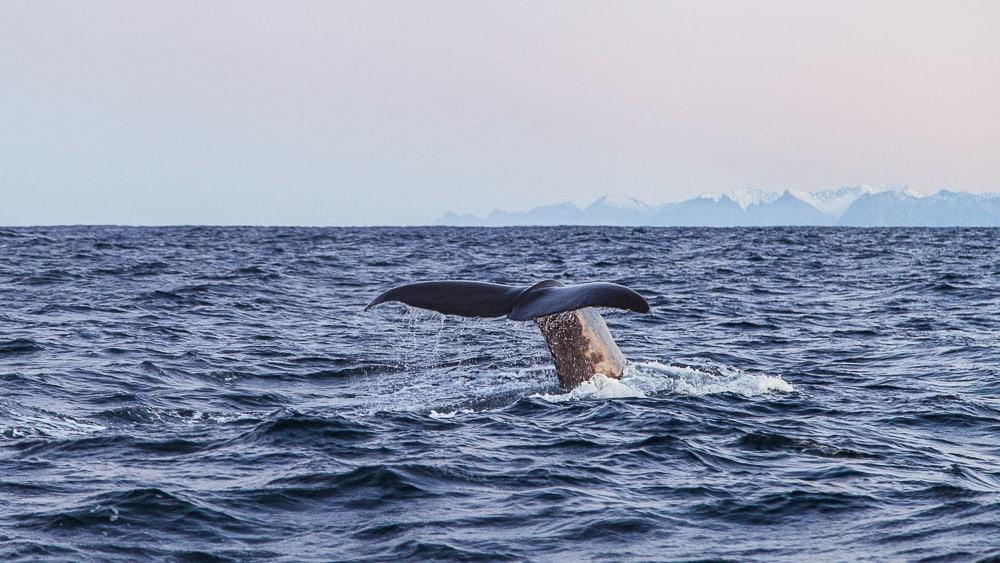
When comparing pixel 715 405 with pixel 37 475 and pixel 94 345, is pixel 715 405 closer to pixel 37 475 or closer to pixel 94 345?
pixel 37 475

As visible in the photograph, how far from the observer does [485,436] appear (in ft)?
29.5

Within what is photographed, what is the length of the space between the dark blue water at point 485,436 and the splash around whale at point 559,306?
0.28 metres

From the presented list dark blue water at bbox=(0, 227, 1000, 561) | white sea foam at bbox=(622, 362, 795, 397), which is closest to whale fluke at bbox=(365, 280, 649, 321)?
dark blue water at bbox=(0, 227, 1000, 561)

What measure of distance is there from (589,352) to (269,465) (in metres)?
3.67

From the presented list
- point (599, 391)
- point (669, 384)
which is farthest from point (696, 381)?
point (599, 391)

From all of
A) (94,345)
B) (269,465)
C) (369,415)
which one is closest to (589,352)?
(369,415)

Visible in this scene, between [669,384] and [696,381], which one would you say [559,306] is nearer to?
[669,384]

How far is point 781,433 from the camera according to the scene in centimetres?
915

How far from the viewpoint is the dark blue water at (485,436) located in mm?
6336

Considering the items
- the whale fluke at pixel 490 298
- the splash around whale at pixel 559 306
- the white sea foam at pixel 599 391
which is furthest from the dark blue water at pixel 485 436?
the whale fluke at pixel 490 298

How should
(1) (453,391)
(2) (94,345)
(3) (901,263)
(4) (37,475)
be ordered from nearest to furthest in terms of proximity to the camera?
(4) (37,475), (1) (453,391), (2) (94,345), (3) (901,263)

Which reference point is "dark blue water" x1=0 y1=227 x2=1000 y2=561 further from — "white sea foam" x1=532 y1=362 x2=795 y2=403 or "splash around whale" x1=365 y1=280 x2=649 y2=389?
"splash around whale" x1=365 y1=280 x2=649 y2=389

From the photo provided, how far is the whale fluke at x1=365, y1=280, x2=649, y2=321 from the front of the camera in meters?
8.60

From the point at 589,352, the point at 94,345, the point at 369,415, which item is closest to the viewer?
the point at 369,415
